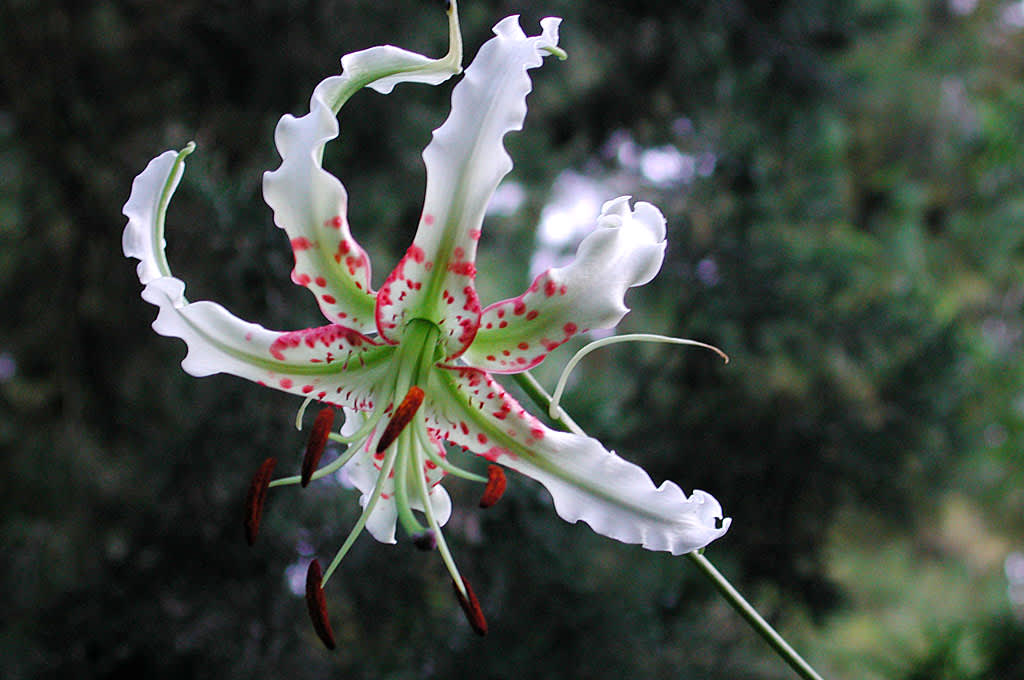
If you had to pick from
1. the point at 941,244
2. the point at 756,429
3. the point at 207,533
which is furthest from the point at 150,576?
the point at 941,244

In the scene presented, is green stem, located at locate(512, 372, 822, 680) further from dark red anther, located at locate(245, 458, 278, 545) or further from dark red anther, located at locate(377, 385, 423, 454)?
dark red anther, located at locate(245, 458, 278, 545)

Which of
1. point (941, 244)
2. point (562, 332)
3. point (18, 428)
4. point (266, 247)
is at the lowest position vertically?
point (941, 244)

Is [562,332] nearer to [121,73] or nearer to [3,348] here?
[121,73]

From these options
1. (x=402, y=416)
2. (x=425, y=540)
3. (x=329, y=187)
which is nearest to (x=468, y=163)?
(x=329, y=187)

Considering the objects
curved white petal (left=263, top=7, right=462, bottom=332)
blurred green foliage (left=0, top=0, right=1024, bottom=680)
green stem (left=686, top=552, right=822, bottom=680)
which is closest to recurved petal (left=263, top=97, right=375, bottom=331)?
curved white petal (left=263, top=7, right=462, bottom=332)

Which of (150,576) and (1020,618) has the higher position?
(150,576)

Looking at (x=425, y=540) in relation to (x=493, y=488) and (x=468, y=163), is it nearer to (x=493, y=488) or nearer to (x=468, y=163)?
(x=493, y=488)
